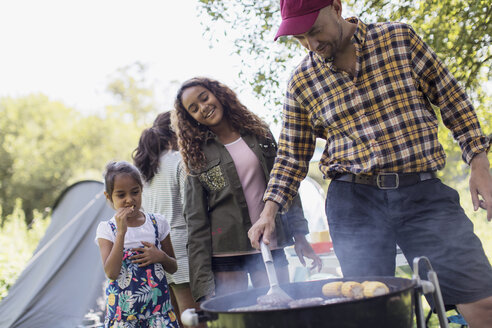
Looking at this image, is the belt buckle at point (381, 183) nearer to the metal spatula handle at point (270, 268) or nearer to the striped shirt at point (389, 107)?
the striped shirt at point (389, 107)

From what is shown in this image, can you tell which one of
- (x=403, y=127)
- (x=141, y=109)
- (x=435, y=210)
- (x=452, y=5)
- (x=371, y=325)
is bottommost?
(x=371, y=325)

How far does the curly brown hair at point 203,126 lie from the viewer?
9.46 ft

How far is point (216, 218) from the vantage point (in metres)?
2.73

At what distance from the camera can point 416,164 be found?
2008 mm

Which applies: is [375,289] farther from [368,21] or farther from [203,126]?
[368,21]

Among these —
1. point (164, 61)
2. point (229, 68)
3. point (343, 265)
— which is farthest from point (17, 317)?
point (164, 61)

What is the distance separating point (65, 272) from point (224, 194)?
3.37m

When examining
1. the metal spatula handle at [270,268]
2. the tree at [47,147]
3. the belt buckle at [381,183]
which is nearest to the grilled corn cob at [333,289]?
the metal spatula handle at [270,268]

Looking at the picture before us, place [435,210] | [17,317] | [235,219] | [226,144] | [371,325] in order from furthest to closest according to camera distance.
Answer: [17,317] < [226,144] < [235,219] < [435,210] < [371,325]

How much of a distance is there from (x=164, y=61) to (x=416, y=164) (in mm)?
32693

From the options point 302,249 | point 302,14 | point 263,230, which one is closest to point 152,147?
point 302,249

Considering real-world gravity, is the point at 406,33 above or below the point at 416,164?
above

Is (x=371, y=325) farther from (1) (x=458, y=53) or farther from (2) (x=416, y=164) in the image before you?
(1) (x=458, y=53)

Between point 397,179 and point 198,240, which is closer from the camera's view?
point 397,179
